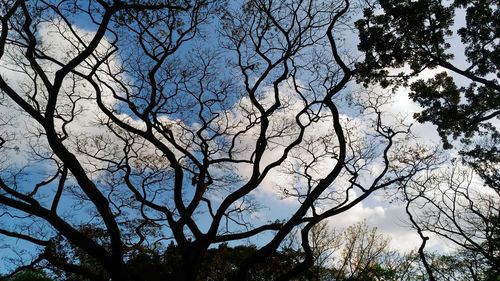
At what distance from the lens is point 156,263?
76.1 ft

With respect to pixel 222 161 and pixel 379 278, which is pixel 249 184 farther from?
pixel 379 278

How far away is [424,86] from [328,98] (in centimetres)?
308

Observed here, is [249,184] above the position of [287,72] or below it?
below

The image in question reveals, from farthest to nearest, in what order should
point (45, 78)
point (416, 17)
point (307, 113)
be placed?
point (307, 113)
point (416, 17)
point (45, 78)

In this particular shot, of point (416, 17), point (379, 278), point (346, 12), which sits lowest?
→ point (379, 278)

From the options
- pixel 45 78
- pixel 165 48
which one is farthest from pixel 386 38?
pixel 45 78

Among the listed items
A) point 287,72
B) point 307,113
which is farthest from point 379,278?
point 287,72

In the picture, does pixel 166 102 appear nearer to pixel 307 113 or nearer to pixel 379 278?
pixel 307 113

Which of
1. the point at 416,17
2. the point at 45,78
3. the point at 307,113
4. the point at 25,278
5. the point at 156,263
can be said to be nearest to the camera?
the point at 45,78

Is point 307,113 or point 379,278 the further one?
point 379,278

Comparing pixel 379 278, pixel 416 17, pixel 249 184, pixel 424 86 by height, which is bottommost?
pixel 379 278

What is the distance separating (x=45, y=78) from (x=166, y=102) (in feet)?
13.1

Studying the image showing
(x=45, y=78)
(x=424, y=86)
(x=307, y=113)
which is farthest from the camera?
(x=307, y=113)

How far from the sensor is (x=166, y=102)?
38.5 feet
